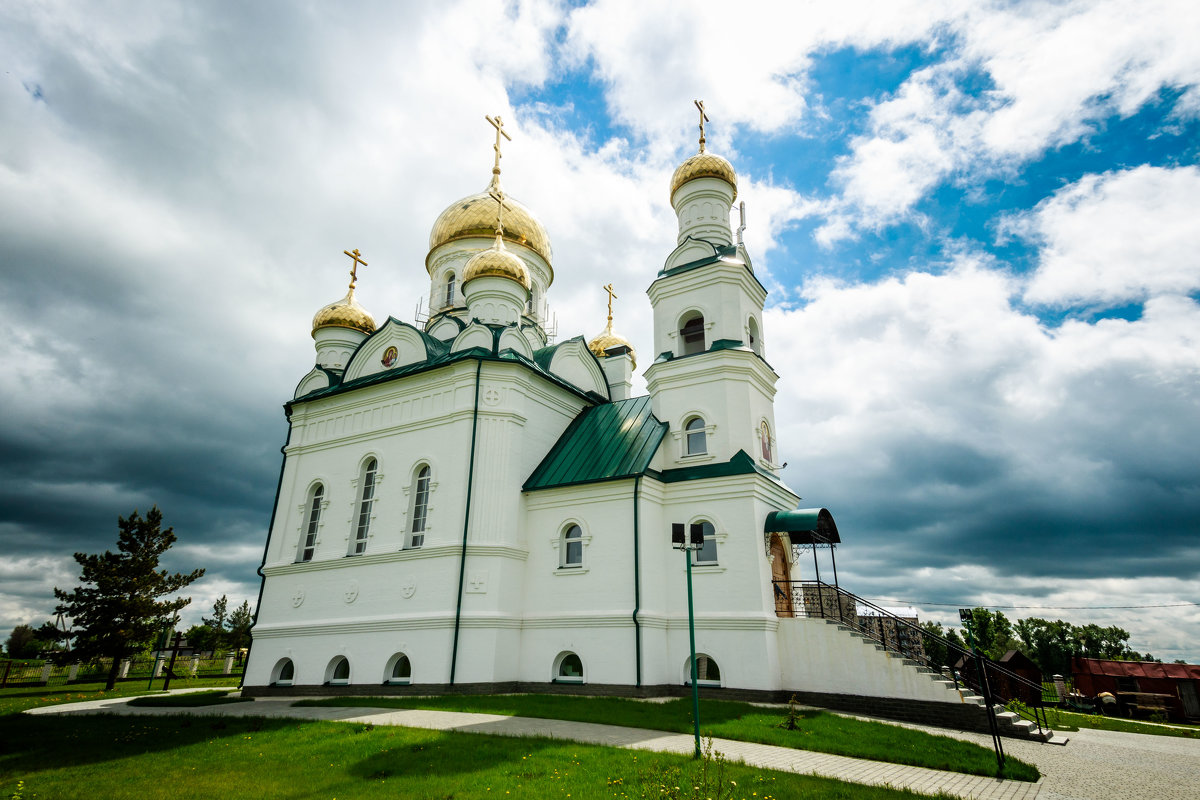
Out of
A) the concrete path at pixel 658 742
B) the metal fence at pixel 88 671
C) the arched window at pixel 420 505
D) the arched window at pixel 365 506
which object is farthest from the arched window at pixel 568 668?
the metal fence at pixel 88 671

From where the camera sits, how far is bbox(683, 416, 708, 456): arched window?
51.9 ft

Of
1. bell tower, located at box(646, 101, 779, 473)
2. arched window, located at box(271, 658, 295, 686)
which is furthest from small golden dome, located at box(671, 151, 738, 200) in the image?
arched window, located at box(271, 658, 295, 686)

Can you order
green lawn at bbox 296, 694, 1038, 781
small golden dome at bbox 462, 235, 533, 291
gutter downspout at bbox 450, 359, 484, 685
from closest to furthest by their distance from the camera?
green lawn at bbox 296, 694, 1038, 781 < gutter downspout at bbox 450, 359, 484, 685 < small golden dome at bbox 462, 235, 533, 291

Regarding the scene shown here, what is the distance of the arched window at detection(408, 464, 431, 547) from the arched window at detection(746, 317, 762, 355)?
30.3 feet

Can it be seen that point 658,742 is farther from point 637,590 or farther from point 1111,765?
point 1111,765

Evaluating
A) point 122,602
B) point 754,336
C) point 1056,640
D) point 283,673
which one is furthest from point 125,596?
point 1056,640

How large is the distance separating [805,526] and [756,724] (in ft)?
16.7

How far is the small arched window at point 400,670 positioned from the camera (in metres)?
15.7

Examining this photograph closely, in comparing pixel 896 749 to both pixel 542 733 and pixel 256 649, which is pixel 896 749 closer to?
pixel 542 733

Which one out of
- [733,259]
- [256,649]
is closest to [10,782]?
[256,649]

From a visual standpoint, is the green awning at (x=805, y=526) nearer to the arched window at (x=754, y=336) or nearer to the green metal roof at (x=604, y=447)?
the green metal roof at (x=604, y=447)

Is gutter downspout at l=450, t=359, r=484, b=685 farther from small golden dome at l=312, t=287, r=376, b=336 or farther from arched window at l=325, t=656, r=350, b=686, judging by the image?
small golden dome at l=312, t=287, r=376, b=336

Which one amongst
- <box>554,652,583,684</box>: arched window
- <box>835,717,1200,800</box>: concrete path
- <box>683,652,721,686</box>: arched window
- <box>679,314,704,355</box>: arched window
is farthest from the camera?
<box>679,314,704,355</box>: arched window

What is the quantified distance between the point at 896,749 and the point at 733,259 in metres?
12.1
